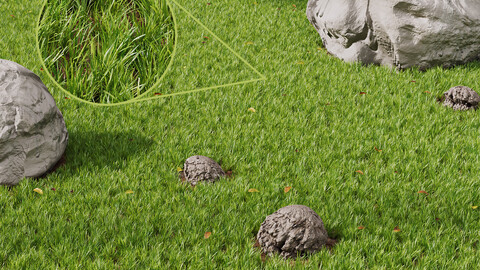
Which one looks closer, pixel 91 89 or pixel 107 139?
pixel 91 89

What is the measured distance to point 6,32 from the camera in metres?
6.35

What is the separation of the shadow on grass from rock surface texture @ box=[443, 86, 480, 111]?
3.05m

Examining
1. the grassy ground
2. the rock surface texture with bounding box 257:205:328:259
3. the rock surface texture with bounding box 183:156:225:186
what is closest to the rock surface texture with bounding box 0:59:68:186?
the grassy ground

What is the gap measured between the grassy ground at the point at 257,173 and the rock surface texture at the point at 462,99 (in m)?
0.10

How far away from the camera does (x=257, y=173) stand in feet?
12.5

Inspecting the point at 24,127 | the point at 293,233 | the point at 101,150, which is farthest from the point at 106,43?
the point at 293,233

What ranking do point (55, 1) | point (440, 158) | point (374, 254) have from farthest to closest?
point (440, 158), point (55, 1), point (374, 254)

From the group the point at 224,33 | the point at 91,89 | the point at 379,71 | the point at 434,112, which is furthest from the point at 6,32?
the point at 434,112

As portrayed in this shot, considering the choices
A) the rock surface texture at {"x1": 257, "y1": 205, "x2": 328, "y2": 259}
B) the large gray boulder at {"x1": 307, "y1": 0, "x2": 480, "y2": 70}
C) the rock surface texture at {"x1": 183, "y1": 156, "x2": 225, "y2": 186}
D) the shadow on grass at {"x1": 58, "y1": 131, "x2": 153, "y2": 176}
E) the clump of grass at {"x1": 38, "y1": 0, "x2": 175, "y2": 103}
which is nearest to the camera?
the rock surface texture at {"x1": 257, "y1": 205, "x2": 328, "y2": 259}

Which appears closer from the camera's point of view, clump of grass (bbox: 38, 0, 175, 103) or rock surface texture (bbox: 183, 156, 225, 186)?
clump of grass (bbox: 38, 0, 175, 103)

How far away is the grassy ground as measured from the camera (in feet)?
9.66

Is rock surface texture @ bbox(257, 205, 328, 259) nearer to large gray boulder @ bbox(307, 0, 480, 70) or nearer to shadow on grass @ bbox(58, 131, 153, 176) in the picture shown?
shadow on grass @ bbox(58, 131, 153, 176)

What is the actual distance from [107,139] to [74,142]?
27cm

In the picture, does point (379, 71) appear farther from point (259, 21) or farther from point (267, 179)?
point (267, 179)
